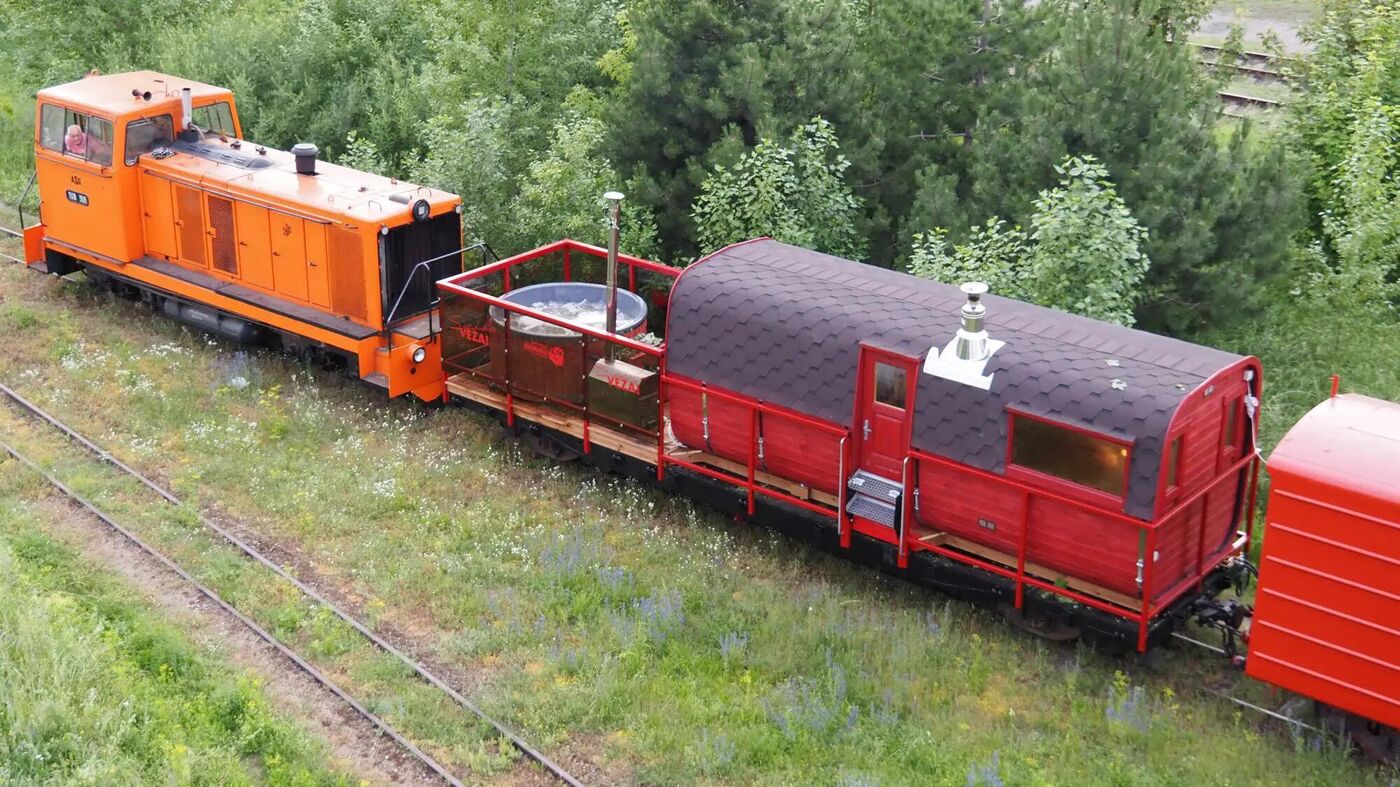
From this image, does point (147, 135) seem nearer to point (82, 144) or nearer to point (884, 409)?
point (82, 144)

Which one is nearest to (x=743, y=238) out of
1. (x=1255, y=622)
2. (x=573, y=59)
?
(x=573, y=59)

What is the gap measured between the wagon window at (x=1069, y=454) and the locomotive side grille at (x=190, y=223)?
12042 mm

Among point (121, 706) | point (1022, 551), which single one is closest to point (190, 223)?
point (121, 706)

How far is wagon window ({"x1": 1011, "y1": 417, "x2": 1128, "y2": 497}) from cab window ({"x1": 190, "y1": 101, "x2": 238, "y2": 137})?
13556 mm

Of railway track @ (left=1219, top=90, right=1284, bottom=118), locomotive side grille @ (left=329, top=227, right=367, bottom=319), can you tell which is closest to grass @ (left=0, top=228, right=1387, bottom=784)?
locomotive side grille @ (left=329, top=227, right=367, bottom=319)

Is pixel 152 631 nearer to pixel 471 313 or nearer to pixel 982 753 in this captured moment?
pixel 471 313

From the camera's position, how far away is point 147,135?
64.7ft

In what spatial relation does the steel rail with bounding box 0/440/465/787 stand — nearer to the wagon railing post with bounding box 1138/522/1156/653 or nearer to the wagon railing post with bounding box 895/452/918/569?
the wagon railing post with bounding box 895/452/918/569

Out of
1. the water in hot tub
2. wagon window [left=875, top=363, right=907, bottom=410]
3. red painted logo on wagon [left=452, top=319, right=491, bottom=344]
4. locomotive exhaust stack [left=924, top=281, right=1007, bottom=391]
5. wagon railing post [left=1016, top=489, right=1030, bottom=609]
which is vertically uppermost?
locomotive exhaust stack [left=924, top=281, right=1007, bottom=391]

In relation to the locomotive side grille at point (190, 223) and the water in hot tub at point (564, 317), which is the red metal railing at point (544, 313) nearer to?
the water in hot tub at point (564, 317)

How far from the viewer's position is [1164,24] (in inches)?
930

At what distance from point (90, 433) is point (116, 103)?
5214mm

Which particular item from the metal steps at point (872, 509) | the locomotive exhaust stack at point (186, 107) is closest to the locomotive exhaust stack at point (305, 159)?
the locomotive exhaust stack at point (186, 107)

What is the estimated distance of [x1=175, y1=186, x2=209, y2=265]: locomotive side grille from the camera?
19.1 m
